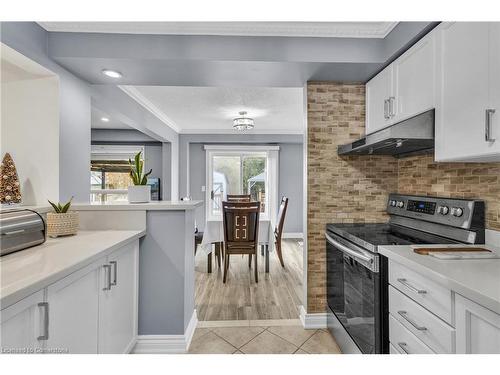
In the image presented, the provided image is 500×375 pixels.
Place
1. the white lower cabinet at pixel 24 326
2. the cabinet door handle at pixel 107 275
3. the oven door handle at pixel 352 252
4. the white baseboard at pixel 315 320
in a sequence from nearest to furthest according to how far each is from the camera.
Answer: the white lower cabinet at pixel 24 326, the cabinet door handle at pixel 107 275, the oven door handle at pixel 352 252, the white baseboard at pixel 315 320

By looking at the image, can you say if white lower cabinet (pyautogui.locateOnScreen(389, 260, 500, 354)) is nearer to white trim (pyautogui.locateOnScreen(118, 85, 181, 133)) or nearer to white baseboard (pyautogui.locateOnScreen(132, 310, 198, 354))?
white baseboard (pyautogui.locateOnScreen(132, 310, 198, 354))

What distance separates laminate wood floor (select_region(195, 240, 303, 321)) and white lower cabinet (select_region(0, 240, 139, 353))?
0.91 metres

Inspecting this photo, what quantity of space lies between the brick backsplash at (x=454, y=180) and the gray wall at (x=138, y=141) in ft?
13.7

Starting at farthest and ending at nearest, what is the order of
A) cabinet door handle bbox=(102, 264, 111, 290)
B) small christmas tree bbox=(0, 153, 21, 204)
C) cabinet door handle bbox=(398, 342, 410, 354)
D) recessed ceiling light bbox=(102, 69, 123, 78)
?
1. recessed ceiling light bbox=(102, 69, 123, 78)
2. small christmas tree bbox=(0, 153, 21, 204)
3. cabinet door handle bbox=(102, 264, 111, 290)
4. cabinet door handle bbox=(398, 342, 410, 354)

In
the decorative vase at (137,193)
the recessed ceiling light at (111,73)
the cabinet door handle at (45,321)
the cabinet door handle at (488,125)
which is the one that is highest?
the recessed ceiling light at (111,73)

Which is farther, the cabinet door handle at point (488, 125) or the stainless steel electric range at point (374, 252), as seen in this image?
the stainless steel electric range at point (374, 252)

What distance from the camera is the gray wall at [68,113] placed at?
174cm

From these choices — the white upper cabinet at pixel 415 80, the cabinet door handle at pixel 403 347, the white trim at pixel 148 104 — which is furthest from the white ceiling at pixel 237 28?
the cabinet door handle at pixel 403 347

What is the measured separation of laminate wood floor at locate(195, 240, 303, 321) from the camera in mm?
2512

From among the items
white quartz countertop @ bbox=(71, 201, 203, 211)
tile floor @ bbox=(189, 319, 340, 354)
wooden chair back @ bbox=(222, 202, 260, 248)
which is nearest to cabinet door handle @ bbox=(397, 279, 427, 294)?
tile floor @ bbox=(189, 319, 340, 354)

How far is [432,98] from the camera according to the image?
159 centimetres

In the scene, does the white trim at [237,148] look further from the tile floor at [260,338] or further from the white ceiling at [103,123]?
the tile floor at [260,338]

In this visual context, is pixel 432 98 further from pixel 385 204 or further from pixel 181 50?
pixel 181 50

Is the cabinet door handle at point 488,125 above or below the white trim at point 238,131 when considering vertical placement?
below
